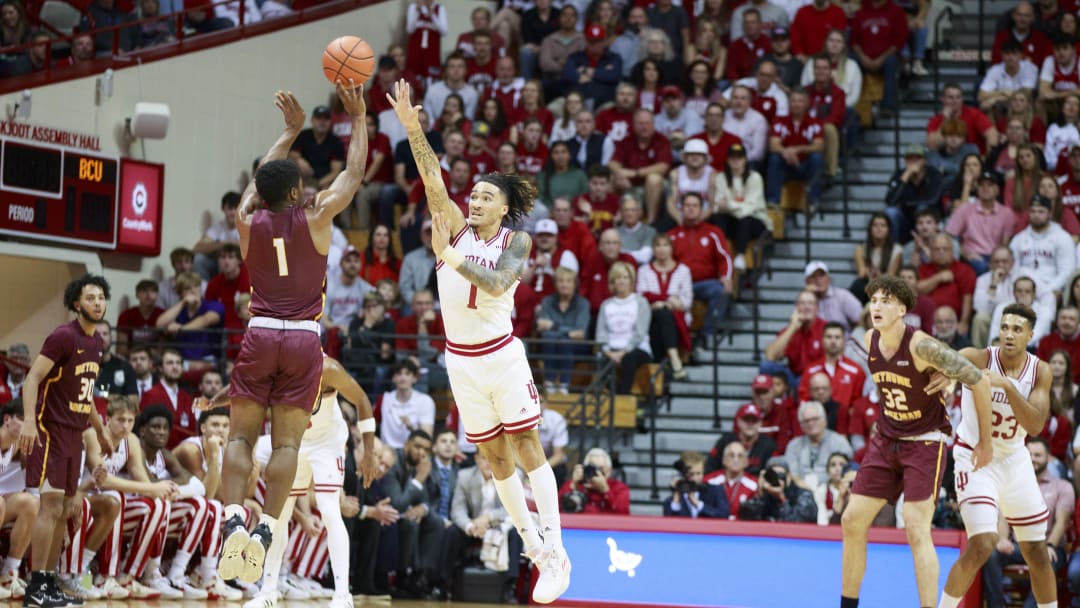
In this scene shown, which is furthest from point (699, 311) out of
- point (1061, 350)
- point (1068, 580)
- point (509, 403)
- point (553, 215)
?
point (509, 403)

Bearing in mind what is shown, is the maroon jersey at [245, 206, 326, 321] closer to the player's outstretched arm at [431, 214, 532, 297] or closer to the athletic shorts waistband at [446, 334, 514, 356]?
the player's outstretched arm at [431, 214, 532, 297]

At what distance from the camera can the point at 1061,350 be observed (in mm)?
14500

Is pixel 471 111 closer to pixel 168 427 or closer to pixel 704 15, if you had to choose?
pixel 704 15

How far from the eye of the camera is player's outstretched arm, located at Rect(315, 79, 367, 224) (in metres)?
8.79

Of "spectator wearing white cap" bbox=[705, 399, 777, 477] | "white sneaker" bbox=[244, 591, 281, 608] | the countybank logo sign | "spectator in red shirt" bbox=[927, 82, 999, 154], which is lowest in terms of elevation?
the countybank logo sign

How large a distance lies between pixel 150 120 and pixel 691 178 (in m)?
A: 6.22

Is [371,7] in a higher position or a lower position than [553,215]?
higher

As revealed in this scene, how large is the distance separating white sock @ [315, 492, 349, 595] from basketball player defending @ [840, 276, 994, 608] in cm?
355

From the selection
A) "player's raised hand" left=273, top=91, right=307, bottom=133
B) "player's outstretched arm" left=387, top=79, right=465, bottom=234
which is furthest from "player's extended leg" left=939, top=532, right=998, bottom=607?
"player's raised hand" left=273, top=91, right=307, bottom=133

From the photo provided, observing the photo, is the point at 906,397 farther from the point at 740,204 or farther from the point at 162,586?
the point at 740,204

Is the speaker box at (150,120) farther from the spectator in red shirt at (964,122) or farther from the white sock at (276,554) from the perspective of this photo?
the spectator in red shirt at (964,122)

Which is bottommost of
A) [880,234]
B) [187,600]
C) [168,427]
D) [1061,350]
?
[187,600]

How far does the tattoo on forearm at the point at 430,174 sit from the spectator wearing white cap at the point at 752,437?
640 cm

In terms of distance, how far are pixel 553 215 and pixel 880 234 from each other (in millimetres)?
3736
